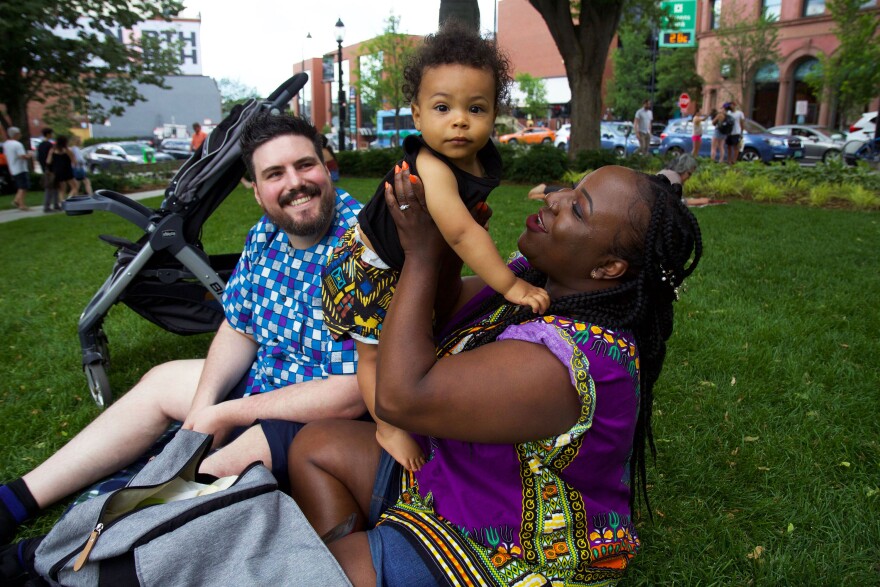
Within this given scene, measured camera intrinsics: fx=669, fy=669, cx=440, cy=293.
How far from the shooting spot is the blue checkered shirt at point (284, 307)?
2703 millimetres

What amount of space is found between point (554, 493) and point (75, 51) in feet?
65.6

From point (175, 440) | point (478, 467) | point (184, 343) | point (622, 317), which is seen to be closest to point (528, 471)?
point (478, 467)

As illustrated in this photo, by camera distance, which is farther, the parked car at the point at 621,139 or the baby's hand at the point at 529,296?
the parked car at the point at 621,139

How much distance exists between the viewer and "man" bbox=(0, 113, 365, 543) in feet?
8.45

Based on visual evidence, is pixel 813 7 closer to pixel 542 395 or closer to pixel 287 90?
pixel 287 90

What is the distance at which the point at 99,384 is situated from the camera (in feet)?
13.3

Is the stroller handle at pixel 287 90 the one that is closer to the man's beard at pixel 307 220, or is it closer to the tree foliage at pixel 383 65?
the man's beard at pixel 307 220

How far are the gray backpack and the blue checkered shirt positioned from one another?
94 centimetres

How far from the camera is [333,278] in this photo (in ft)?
7.02

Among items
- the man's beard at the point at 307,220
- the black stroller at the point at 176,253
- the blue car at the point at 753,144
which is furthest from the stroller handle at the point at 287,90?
the blue car at the point at 753,144

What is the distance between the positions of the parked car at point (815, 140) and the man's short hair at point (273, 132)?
24.3m

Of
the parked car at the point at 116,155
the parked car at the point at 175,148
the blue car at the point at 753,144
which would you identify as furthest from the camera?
the parked car at the point at 175,148

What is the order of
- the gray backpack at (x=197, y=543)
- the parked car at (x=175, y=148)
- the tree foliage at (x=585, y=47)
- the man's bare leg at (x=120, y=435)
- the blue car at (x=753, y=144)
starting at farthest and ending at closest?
1. the parked car at (x=175, y=148)
2. the blue car at (x=753, y=144)
3. the tree foliage at (x=585, y=47)
4. the man's bare leg at (x=120, y=435)
5. the gray backpack at (x=197, y=543)

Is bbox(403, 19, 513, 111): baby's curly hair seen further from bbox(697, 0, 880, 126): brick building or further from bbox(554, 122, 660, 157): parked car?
bbox(697, 0, 880, 126): brick building
